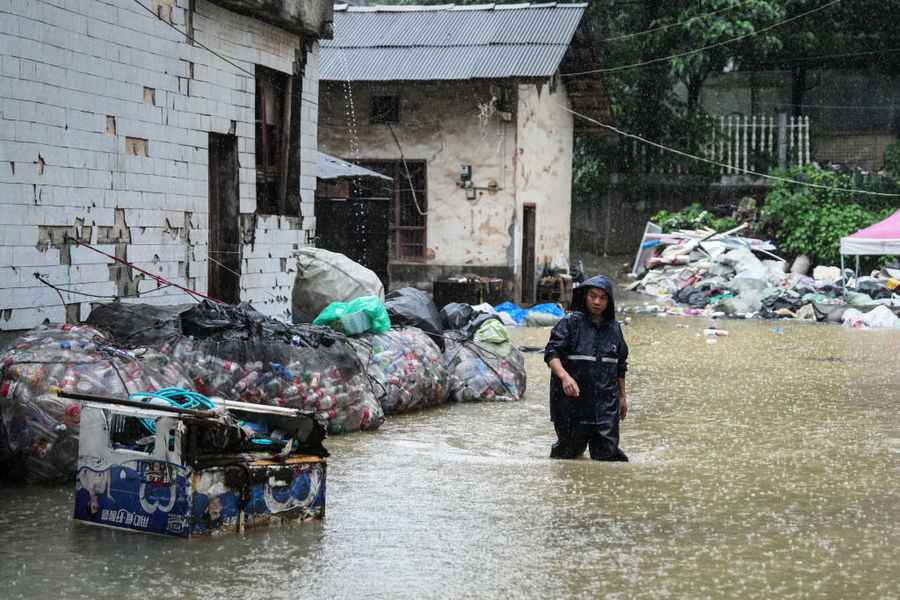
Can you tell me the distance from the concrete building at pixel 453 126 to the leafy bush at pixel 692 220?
627cm

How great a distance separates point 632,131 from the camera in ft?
100

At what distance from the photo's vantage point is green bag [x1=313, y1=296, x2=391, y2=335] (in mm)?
10344

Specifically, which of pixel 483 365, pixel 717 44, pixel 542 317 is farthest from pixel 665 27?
pixel 483 365

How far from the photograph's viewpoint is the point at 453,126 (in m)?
22.6

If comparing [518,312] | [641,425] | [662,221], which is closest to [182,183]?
[641,425]

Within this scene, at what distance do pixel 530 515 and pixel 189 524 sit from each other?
175 centimetres

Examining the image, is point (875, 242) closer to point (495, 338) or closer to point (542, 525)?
point (495, 338)

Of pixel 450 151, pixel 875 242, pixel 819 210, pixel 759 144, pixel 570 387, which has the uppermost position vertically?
pixel 759 144

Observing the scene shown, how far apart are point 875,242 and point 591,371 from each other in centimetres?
Answer: 1601

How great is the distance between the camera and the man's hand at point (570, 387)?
7699mm

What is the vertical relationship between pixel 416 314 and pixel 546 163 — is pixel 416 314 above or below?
below

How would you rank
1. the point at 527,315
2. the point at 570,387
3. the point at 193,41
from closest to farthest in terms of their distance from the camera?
the point at 570,387 → the point at 193,41 → the point at 527,315

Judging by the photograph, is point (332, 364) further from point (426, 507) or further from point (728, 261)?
point (728, 261)

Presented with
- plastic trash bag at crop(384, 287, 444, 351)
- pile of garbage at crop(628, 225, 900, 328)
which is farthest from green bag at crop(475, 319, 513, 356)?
pile of garbage at crop(628, 225, 900, 328)
